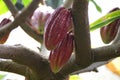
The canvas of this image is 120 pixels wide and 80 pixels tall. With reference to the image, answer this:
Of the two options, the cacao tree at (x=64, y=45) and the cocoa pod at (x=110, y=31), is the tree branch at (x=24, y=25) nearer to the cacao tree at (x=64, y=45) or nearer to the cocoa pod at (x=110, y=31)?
the cacao tree at (x=64, y=45)

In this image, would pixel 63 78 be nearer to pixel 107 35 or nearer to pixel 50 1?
pixel 107 35

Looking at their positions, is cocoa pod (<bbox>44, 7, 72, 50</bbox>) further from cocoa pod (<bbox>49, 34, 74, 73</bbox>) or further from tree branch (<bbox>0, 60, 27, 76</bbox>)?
tree branch (<bbox>0, 60, 27, 76</bbox>)

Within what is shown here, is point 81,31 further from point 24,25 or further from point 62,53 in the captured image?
point 24,25

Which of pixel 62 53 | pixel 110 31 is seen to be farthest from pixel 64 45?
pixel 110 31

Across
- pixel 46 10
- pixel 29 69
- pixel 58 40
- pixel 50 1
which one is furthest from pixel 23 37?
pixel 58 40

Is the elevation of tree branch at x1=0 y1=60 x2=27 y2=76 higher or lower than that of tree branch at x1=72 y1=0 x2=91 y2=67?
lower

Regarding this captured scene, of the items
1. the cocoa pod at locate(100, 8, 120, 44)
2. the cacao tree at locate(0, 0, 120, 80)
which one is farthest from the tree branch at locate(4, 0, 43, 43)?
the cocoa pod at locate(100, 8, 120, 44)
